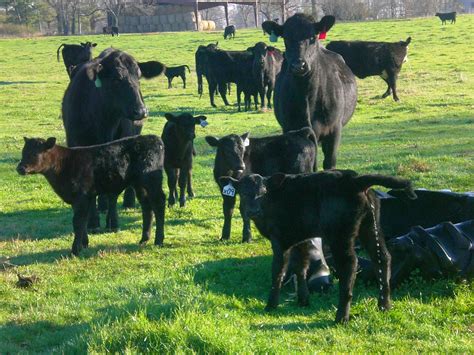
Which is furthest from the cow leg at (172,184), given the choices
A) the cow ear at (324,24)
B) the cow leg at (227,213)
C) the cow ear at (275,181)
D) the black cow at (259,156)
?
the cow ear at (275,181)

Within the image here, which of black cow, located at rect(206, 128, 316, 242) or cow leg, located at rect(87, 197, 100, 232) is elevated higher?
black cow, located at rect(206, 128, 316, 242)

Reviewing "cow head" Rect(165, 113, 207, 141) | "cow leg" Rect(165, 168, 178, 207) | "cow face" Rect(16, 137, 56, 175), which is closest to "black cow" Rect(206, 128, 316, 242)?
"cow head" Rect(165, 113, 207, 141)

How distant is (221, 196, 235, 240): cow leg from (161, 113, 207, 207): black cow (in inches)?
76.0

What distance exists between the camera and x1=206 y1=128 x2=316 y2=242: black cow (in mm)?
8383

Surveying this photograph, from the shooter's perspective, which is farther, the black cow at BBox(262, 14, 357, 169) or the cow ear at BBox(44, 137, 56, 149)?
the black cow at BBox(262, 14, 357, 169)

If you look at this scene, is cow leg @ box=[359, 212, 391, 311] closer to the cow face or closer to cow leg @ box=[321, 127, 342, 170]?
the cow face

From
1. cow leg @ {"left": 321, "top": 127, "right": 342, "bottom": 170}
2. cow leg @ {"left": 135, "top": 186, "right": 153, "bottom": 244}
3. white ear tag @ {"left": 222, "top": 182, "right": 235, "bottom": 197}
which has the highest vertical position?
white ear tag @ {"left": 222, "top": 182, "right": 235, "bottom": 197}

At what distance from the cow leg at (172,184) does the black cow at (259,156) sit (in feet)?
5.73

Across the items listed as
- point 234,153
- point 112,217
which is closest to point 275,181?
point 234,153

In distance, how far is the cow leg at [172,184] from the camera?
10.4 metres

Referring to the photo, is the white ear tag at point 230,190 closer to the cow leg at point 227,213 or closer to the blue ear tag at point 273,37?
the cow leg at point 227,213

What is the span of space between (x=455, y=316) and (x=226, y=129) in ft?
41.2

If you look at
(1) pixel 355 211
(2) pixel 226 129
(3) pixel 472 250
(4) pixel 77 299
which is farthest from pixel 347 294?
(2) pixel 226 129

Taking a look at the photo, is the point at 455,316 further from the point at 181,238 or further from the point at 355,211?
the point at 181,238
